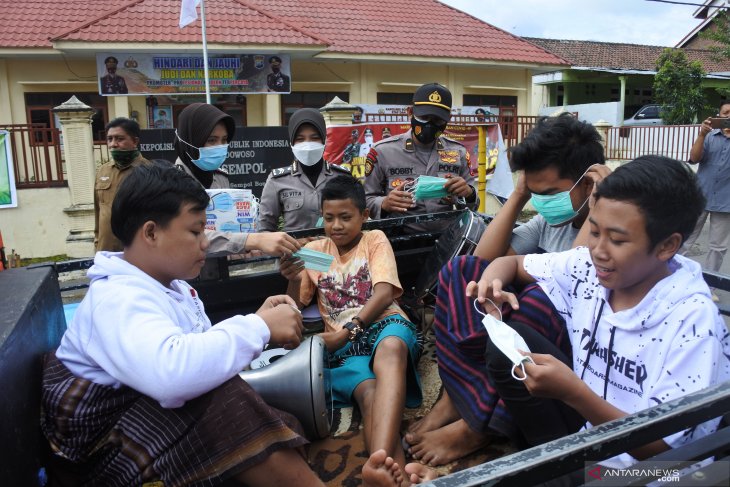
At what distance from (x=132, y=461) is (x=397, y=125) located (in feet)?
29.0

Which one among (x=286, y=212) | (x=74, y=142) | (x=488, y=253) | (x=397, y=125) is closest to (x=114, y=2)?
(x=74, y=142)

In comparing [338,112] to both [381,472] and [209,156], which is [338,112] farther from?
[381,472]

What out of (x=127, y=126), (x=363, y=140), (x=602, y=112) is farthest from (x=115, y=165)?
(x=602, y=112)

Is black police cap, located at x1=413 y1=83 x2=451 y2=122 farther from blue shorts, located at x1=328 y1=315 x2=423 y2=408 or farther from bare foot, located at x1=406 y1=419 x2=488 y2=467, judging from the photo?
bare foot, located at x1=406 y1=419 x2=488 y2=467

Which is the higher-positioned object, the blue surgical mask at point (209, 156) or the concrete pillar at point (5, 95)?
the concrete pillar at point (5, 95)

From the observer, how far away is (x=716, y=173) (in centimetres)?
529

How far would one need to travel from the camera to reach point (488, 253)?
97.0 inches

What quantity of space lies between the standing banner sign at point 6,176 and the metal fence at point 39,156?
29.2 inches

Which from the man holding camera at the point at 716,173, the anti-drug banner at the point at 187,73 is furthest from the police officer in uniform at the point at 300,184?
the anti-drug banner at the point at 187,73

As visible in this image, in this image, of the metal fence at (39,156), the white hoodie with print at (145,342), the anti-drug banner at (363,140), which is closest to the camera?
the white hoodie with print at (145,342)

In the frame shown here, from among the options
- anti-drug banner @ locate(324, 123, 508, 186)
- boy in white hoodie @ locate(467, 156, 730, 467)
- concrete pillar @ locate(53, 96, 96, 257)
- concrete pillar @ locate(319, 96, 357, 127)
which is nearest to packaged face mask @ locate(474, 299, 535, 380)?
boy in white hoodie @ locate(467, 156, 730, 467)

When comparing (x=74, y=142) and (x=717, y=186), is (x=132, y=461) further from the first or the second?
(x=74, y=142)

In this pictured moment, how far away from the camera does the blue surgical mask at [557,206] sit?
7.31 ft

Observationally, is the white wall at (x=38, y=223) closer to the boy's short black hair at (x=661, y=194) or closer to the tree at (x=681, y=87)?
the boy's short black hair at (x=661, y=194)
